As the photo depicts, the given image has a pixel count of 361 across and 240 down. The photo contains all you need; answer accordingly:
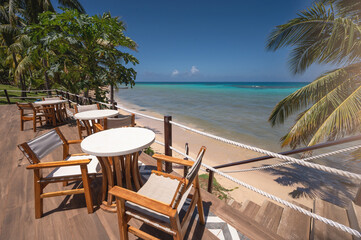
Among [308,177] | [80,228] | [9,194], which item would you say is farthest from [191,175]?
[308,177]

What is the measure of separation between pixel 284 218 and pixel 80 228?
9.75 ft

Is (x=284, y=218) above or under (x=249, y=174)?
above

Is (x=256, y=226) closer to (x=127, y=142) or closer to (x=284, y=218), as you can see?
(x=284, y=218)

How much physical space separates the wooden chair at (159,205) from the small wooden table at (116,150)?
0.41 m

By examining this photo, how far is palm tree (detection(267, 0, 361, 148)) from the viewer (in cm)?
321

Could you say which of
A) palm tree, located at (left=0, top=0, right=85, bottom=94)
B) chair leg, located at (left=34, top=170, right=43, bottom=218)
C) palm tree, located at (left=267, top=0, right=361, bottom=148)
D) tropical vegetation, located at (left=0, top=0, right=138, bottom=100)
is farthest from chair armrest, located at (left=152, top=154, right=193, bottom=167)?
palm tree, located at (left=0, top=0, right=85, bottom=94)

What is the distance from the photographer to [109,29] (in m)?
5.08

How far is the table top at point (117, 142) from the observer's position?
161 centimetres

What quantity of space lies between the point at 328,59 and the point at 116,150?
5.95 meters

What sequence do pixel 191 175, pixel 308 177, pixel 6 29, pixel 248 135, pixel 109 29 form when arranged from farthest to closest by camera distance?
pixel 248 135
pixel 6 29
pixel 308 177
pixel 109 29
pixel 191 175

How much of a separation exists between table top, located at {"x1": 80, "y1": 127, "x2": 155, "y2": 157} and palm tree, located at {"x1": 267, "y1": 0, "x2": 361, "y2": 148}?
4.03m

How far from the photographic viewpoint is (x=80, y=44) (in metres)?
5.27

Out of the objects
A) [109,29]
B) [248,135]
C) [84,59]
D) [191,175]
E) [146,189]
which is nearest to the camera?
[191,175]

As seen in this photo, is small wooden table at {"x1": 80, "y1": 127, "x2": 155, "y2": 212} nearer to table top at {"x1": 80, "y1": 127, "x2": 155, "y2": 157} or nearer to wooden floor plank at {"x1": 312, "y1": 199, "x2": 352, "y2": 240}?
table top at {"x1": 80, "y1": 127, "x2": 155, "y2": 157}
